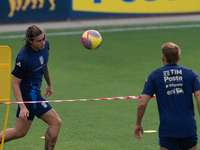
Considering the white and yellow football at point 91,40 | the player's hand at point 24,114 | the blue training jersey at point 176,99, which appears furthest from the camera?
the white and yellow football at point 91,40

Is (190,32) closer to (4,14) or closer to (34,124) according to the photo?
(4,14)

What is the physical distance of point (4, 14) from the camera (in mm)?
19672

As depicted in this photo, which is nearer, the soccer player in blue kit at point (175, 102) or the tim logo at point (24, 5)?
the soccer player in blue kit at point (175, 102)

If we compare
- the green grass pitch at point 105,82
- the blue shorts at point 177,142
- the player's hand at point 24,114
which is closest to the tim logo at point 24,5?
the green grass pitch at point 105,82

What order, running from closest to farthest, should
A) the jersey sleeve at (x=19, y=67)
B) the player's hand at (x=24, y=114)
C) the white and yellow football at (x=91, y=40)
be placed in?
the player's hand at (x=24, y=114) < the jersey sleeve at (x=19, y=67) < the white and yellow football at (x=91, y=40)

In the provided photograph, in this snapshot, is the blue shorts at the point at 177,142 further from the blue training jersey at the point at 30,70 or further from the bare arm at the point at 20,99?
the blue training jersey at the point at 30,70

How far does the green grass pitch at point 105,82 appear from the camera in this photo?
758cm

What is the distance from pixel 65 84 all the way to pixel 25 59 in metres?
6.21

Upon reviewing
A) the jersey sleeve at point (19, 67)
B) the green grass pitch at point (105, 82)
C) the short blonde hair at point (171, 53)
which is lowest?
the green grass pitch at point (105, 82)

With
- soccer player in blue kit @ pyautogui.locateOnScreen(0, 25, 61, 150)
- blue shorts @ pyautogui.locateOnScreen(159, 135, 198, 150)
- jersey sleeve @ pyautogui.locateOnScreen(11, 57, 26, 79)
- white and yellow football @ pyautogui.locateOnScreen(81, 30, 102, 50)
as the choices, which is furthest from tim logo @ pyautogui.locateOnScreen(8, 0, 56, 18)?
blue shorts @ pyautogui.locateOnScreen(159, 135, 198, 150)

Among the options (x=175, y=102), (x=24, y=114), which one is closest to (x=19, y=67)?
(x=24, y=114)

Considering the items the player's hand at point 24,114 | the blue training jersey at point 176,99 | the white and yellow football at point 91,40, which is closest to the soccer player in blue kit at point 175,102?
the blue training jersey at point 176,99

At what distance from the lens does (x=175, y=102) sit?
4770mm

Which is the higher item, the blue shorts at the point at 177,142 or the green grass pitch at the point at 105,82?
the blue shorts at the point at 177,142
